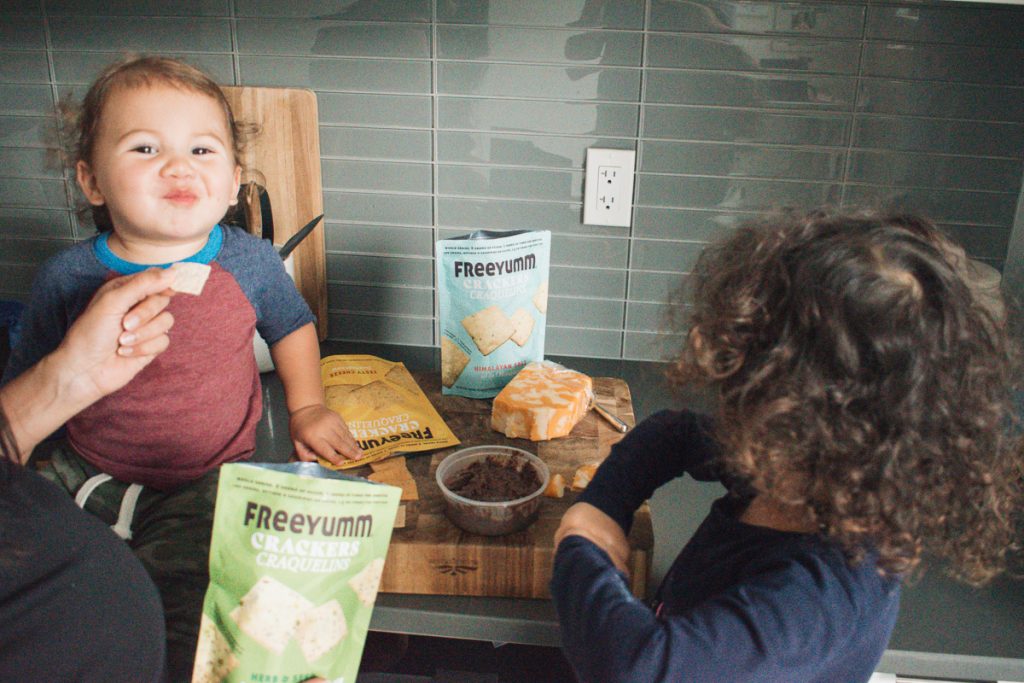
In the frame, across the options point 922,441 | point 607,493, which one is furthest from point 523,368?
point 922,441

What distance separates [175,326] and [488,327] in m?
0.40

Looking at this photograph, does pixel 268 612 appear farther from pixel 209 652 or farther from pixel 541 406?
pixel 541 406

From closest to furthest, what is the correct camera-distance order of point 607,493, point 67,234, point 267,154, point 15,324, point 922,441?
point 922,441 → point 607,493 → point 15,324 → point 267,154 → point 67,234

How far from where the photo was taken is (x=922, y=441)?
0.60 metres

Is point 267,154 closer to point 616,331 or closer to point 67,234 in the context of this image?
Result: point 67,234

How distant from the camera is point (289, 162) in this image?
4.04 ft

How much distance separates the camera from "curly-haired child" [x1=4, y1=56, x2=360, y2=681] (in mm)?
808

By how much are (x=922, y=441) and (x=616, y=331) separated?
73 centimetres

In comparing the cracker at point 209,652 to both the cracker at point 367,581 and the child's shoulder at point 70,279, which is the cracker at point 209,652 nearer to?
the cracker at point 367,581

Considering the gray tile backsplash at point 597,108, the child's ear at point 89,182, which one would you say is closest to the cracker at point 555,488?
the gray tile backsplash at point 597,108

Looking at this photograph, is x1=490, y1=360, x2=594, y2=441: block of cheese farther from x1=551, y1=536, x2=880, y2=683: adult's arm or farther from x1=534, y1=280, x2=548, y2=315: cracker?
x1=551, y1=536, x2=880, y2=683: adult's arm

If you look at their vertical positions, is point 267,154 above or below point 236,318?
above

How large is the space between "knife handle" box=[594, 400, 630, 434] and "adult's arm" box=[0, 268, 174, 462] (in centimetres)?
55

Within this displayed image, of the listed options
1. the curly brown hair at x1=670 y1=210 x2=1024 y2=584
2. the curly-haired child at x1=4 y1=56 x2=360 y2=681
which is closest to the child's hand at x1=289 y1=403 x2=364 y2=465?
the curly-haired child at x1=4 y1=56 x2=360 y2=681
